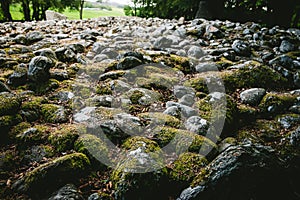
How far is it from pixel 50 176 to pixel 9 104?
124 centimetres

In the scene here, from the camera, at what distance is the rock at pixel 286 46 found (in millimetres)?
4913

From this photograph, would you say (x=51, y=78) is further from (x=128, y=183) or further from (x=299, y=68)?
(x=299, y=68)

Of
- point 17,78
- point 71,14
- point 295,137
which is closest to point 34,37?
point 17,78

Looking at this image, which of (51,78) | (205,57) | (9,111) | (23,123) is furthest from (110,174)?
(205,57)

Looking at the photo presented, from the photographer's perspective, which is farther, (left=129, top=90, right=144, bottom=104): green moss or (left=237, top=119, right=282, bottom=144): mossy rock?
(left=129, top=90, right=144, bottom=104): green moss

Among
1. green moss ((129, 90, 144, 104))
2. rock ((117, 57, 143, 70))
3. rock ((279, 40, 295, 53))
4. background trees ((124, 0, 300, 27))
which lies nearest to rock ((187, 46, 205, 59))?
rock ((117, 57, 143, 70))

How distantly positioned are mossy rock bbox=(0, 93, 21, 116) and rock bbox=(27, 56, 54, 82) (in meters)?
0.52

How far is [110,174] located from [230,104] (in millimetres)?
1626

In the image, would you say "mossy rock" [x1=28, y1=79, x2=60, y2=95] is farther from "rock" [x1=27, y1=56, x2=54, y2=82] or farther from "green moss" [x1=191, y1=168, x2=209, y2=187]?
"green moss" [x1=191, y1=168, x2=209, y2=187]

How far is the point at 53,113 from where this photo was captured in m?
2.87

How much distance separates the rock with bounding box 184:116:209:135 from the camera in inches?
103

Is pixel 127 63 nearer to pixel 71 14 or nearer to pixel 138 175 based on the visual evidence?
pixel 138 175

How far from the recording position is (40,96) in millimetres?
3232

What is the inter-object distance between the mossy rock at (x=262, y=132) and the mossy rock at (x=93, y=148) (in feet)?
4.48
